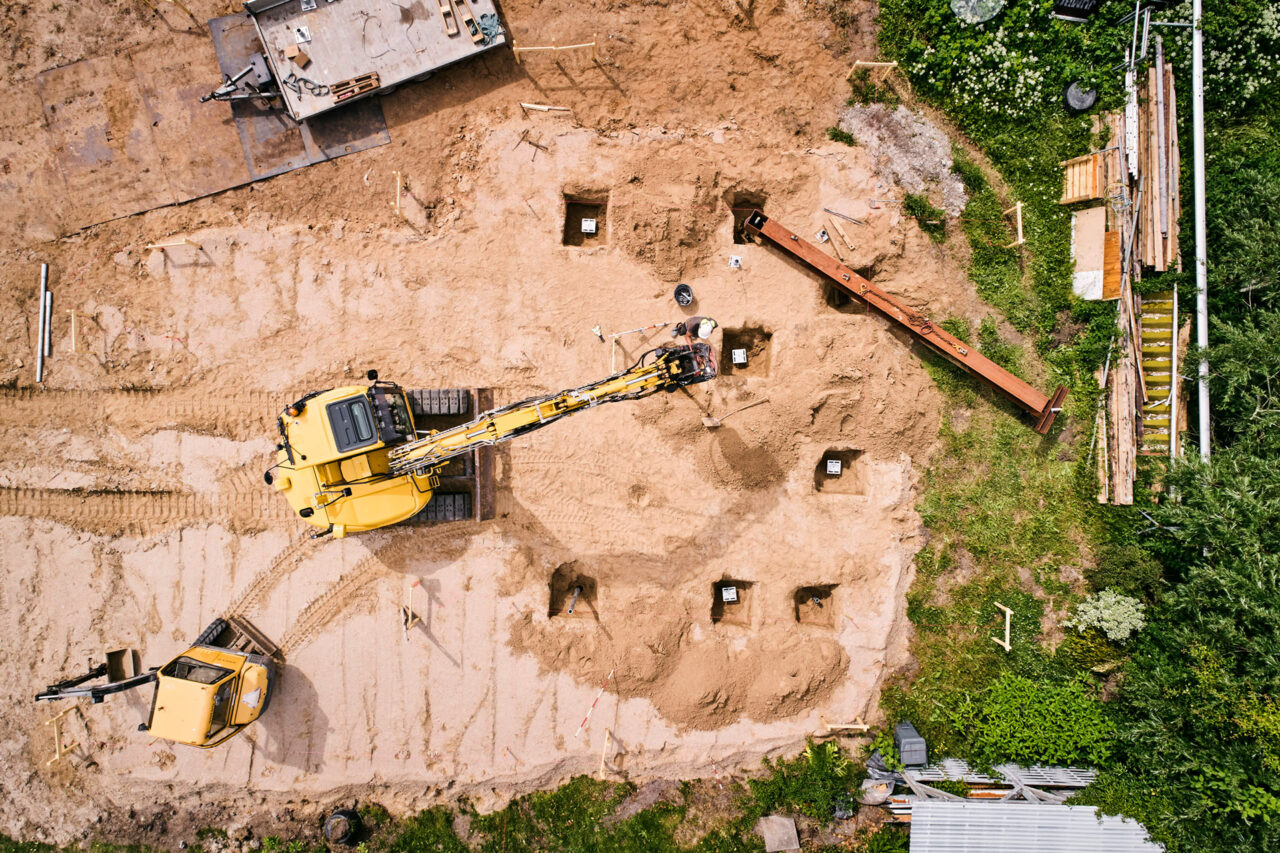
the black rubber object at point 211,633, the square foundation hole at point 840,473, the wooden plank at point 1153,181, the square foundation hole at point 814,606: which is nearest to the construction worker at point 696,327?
the square foundation hole at point 840,473

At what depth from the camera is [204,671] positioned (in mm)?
10836

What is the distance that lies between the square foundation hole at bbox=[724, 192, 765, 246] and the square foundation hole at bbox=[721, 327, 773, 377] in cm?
163

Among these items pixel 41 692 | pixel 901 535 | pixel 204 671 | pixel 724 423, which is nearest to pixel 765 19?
pixel 724 423

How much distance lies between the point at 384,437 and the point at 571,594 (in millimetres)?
4489

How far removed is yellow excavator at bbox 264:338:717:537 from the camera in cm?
987

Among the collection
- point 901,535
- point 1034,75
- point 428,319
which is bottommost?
point 901,535

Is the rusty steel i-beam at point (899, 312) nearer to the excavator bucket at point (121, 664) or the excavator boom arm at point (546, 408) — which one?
the excavator boom arm at point (546, 408)

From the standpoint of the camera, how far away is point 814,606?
12.8m

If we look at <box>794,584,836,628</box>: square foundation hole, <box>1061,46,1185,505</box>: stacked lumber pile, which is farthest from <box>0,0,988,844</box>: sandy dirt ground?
<box>1061,46,1185,505</box>: stacked lumber pile

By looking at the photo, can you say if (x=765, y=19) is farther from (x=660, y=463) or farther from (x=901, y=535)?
(x=901, y=535)

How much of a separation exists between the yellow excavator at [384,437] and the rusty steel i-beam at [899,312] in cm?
288

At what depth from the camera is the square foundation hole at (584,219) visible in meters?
12.3

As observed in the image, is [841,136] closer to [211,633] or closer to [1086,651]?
[1086,651]

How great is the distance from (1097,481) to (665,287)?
856cm
